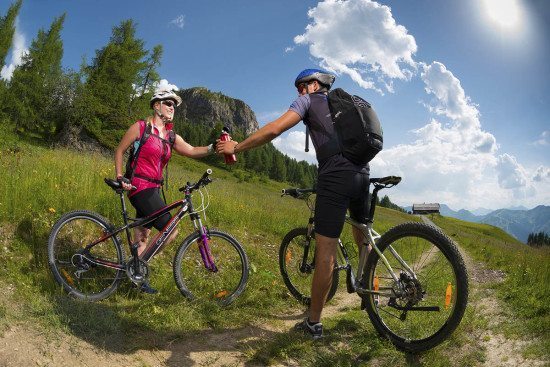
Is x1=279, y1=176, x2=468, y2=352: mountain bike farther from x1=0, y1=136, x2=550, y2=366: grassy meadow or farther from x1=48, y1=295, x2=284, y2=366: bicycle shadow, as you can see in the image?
x1=48, y1=295, x2=284, y2=366: bicycle shadow

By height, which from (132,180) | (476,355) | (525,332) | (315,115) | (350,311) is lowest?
(350,311)

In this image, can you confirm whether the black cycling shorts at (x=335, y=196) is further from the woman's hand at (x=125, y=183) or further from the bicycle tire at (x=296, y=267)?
the woman's hand at (x=125, y=183)

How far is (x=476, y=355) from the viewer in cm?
362

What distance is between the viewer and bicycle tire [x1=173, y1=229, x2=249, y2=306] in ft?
17.2

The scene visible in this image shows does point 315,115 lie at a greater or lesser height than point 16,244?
greater

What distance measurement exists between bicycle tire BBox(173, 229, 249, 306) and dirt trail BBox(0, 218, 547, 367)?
2.42 ft

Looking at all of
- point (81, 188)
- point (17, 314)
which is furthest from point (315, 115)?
point (81, 188)

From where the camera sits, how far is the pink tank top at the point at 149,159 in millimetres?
5051

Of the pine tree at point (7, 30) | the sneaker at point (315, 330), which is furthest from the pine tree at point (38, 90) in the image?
the sneaker at point (315, 330)

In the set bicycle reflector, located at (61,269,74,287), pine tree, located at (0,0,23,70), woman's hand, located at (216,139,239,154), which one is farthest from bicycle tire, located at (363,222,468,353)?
pine tree, located at (0,0,23,70)

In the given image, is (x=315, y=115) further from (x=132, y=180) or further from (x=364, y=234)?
(x=132, y=180)

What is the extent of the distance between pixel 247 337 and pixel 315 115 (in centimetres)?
273

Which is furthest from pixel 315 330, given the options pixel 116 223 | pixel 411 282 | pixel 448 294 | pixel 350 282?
pixel 116 223

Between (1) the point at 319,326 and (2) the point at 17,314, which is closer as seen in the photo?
(2) the point at 17,314
